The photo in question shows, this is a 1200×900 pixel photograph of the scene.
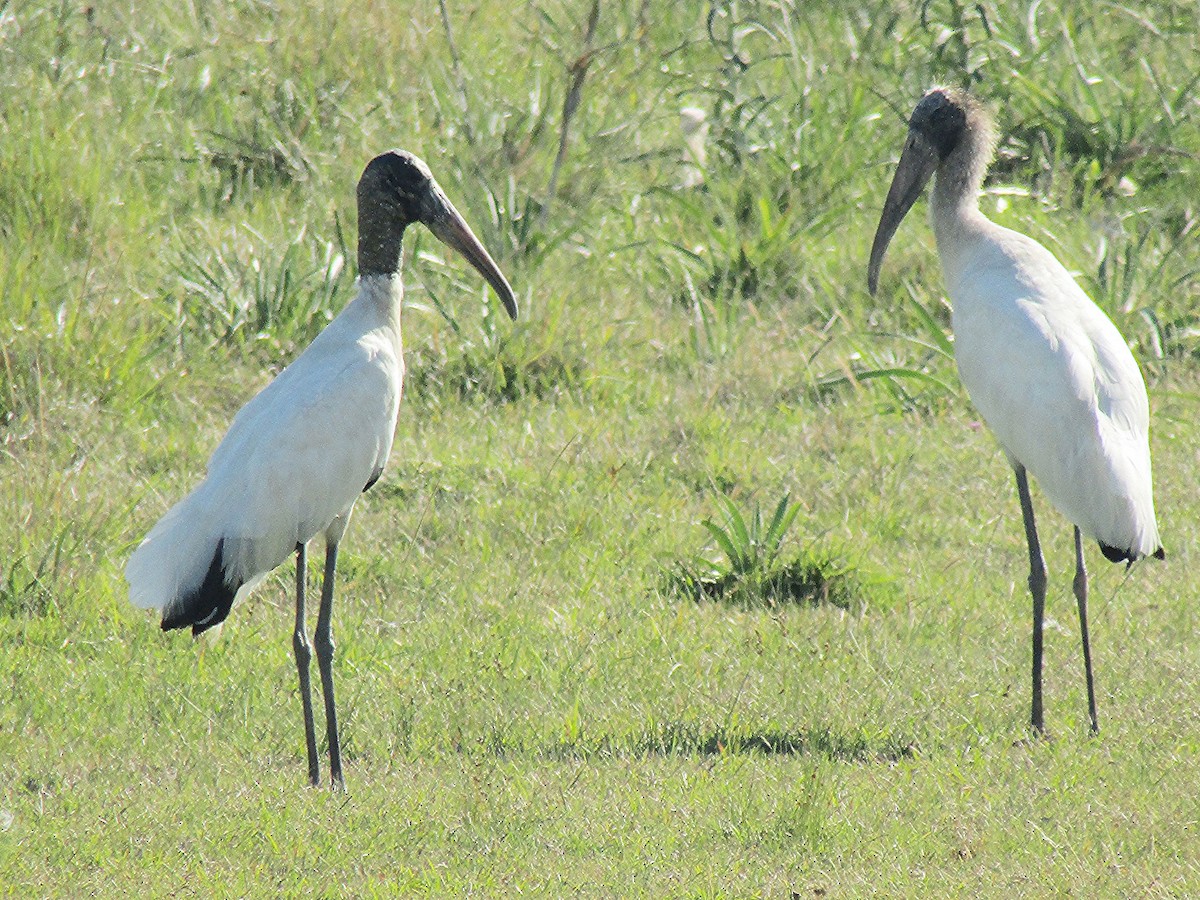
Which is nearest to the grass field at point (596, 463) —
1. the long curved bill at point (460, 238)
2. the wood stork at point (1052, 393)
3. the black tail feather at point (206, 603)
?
the black tail feather at point (206, 603)

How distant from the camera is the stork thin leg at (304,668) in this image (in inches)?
181

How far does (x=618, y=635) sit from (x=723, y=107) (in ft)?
15.3

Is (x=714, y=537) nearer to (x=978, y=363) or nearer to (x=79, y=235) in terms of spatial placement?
(x=978, y=363)

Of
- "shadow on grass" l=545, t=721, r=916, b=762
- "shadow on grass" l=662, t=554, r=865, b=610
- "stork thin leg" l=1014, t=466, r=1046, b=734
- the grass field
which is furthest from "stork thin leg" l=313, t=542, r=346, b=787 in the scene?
"stork thin leg" l=1014, t=466, r=1046, b=734

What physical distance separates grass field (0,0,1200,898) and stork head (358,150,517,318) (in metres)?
1.18

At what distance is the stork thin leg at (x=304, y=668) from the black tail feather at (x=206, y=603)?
0.29 meters

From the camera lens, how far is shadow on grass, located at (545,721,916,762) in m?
4.76

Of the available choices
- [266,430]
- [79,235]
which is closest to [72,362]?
[79,235]

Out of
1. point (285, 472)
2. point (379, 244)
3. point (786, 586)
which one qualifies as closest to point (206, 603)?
point (285, 472)

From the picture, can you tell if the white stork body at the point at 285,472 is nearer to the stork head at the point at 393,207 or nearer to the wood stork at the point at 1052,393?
the stork head at the point at 393,207

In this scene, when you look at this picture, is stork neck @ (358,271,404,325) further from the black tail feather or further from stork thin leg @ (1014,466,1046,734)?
stork thin leg @ (1014,466,1046,734)

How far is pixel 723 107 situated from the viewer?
31.1 ft

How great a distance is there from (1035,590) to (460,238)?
6.32ft

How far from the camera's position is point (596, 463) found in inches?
263
